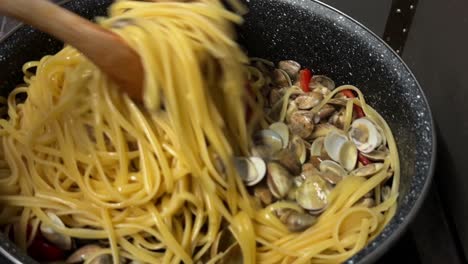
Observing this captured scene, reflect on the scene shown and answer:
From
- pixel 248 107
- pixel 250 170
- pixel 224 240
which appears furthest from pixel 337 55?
pixel 224 240

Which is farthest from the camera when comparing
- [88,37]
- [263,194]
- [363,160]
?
[363,160]

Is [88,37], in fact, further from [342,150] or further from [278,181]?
[342,150]

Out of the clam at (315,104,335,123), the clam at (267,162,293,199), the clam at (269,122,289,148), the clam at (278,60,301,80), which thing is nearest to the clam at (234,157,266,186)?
the clam at (267,162,293,199)

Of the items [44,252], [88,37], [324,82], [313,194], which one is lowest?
[44,252]

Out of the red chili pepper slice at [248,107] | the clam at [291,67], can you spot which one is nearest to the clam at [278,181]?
the red chili pepper slice at [248,107]

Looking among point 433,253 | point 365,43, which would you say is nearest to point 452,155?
point 433,253

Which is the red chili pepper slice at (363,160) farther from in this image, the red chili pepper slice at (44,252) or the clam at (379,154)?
the red chili pepper slice at (44,252)

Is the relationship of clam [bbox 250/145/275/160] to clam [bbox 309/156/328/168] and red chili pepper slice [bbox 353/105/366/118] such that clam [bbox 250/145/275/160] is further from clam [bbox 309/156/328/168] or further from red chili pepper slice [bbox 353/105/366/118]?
red chili pepper slice [bbox 353/105/366/118]

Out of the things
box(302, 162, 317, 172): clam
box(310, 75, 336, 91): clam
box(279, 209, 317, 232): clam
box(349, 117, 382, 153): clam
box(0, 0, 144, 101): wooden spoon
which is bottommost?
box(279, 209, 317, 232): clam

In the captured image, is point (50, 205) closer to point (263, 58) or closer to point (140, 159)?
point (140, 159)
